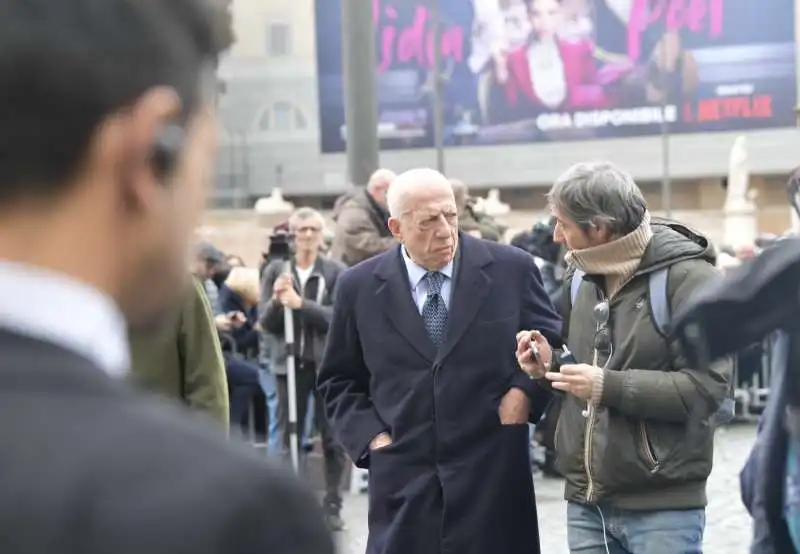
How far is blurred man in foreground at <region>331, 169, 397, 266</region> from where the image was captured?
8234 mm

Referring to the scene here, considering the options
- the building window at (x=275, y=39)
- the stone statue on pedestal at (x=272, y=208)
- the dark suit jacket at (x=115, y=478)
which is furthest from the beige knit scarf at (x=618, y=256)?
the building window at (x=275, y=39)

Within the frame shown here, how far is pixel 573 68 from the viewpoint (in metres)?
49.3

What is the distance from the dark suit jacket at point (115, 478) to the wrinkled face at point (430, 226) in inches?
137

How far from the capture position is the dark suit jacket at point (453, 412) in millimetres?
4352

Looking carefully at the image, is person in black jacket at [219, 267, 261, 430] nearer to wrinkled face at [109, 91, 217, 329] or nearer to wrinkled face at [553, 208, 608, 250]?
wrinkled face at [553, 208, 608, 250]

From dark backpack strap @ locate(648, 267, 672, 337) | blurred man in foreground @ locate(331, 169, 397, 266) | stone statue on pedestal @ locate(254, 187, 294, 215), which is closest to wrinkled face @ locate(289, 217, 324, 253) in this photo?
blurred man in foreground @ locate(331, 169, 397, 266)

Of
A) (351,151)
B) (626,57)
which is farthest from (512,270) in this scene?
(626,57)

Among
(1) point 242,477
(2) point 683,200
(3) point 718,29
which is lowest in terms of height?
(2) point 683,200

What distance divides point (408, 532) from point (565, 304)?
0.95 meters

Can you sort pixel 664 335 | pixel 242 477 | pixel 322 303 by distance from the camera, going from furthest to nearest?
pixel 322 303
pixel 664 335
pixel 242 477

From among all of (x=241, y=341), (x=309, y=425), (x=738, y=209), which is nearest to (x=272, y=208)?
(x=738, y=209)

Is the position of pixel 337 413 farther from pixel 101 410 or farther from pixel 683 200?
pixel 683 200

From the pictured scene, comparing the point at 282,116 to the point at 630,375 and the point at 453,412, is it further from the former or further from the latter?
the point at 630,375

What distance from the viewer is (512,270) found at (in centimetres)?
453
